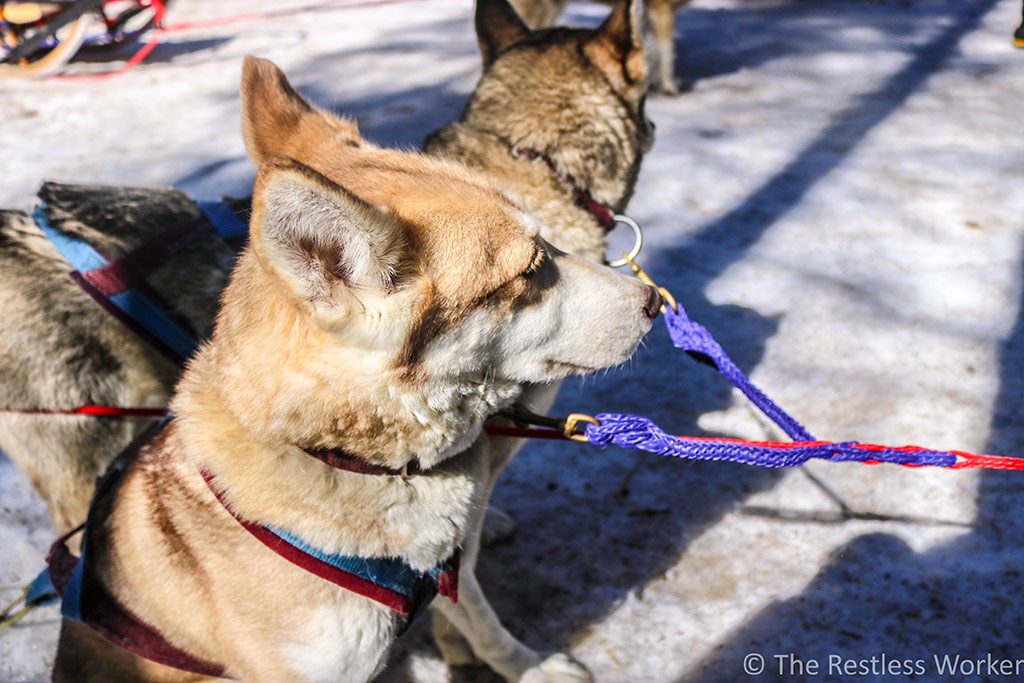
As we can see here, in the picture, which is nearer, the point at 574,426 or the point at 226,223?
the point at 574,426

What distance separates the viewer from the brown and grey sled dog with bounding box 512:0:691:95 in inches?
215

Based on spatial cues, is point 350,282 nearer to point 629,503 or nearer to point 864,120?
point 629,503

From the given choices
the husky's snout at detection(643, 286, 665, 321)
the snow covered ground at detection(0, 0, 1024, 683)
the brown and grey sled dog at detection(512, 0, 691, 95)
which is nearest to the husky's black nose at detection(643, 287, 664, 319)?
the husky's snout at detection(643, 286, 665, 321)

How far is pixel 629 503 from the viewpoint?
275 centimetres

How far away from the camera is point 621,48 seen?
282 centimetres

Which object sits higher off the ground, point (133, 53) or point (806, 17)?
point (133, 53)

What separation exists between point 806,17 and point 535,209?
16.6ft

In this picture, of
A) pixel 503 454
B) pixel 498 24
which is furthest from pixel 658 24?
pixel 503 454

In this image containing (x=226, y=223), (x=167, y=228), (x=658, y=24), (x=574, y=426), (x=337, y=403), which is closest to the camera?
(x=337, y=403)

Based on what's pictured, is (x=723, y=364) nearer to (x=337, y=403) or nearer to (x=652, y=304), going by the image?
(x=652, y=304)

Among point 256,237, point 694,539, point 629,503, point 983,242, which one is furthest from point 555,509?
point 983,242

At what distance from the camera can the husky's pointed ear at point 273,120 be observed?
6.10ft

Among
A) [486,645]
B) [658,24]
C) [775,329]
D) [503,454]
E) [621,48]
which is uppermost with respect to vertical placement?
[621,48]

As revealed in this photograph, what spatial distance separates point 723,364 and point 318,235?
47.6 inches
